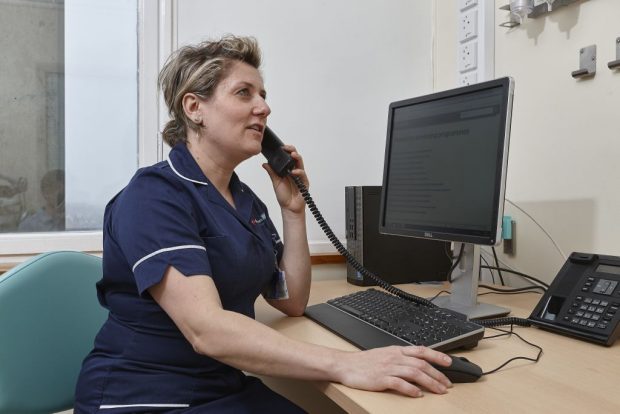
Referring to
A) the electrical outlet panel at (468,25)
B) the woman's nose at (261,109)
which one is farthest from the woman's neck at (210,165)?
the electrical outlet panel at (468,25)

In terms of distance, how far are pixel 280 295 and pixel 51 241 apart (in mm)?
885

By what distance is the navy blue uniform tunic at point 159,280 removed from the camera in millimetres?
950

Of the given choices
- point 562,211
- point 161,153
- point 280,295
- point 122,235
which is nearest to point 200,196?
point 122,235

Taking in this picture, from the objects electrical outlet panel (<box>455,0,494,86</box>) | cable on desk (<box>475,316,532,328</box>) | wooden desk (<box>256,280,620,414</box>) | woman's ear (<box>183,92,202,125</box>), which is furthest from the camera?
electrical outlet panel (<box>455,0,494,86</box>)

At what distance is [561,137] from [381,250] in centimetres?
66

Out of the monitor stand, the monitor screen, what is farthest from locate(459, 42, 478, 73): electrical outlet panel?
the monitor stand

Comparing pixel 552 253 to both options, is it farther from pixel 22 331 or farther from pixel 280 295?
pixel 22 331

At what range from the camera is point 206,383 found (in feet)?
3.43

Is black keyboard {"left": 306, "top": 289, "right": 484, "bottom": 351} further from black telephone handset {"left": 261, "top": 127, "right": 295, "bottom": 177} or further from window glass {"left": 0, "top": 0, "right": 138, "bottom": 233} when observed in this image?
window glass {"left": 0, "top": 0, "right": 138, "bottom": 233}

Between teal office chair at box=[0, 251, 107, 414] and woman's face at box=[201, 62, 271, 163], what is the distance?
42 cm

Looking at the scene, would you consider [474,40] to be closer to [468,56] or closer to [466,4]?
[468,56]

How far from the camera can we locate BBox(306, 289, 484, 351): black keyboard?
939mm

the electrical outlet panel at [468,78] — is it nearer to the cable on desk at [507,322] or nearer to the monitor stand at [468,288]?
the monitor stand at [468,288]

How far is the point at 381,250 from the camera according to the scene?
1693mm
